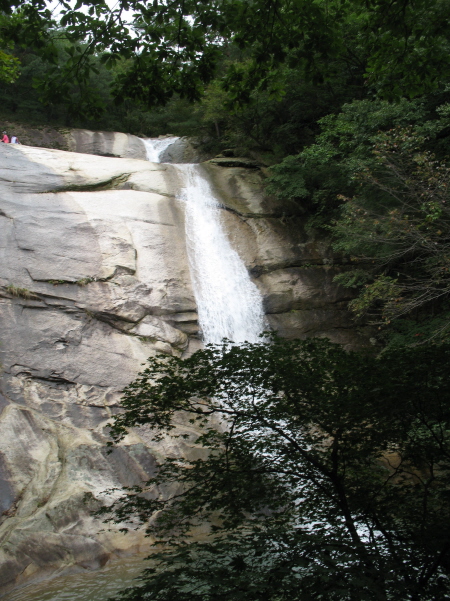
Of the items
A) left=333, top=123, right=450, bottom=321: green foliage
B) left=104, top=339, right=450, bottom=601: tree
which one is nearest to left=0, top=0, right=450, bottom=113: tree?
left=104, top=339, right=450, bottom=601: tree

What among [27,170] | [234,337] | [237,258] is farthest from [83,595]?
[27,170]

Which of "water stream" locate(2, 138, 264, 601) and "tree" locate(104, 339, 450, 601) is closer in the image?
"tree" locate(104, 339, 450, 601)

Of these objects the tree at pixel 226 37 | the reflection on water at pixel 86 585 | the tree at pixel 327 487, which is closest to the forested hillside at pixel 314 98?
the tree at pixel 226 37

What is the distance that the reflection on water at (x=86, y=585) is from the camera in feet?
19.5

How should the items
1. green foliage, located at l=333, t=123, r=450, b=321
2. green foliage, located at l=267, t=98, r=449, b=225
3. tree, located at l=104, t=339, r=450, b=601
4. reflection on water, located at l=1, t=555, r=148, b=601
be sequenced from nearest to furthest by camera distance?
tree, located at l=104, t=339, r=450, b=601 → reflection on water, located at l=1, t=555, r=148, b=601 → green foliage, located at l=333, t=123, r=450, b=321 → green foliage, located at l=267, t=98, r=449, b=225

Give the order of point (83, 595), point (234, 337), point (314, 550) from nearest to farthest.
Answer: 1. point (314, 550)
2. point (83, 595)
3. point (234, 337)

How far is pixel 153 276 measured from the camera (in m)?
12.0

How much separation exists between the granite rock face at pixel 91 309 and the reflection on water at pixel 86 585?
0.26 meters

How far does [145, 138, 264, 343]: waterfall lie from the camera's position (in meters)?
12.0

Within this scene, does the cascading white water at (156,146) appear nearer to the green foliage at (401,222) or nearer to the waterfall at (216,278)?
the waterfall at (216,278)

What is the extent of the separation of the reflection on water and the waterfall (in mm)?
5273

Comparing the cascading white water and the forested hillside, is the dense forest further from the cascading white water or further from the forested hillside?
the cascading white water

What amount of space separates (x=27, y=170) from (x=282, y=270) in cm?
755

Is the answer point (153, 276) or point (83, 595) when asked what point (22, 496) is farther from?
point (153, 276)
